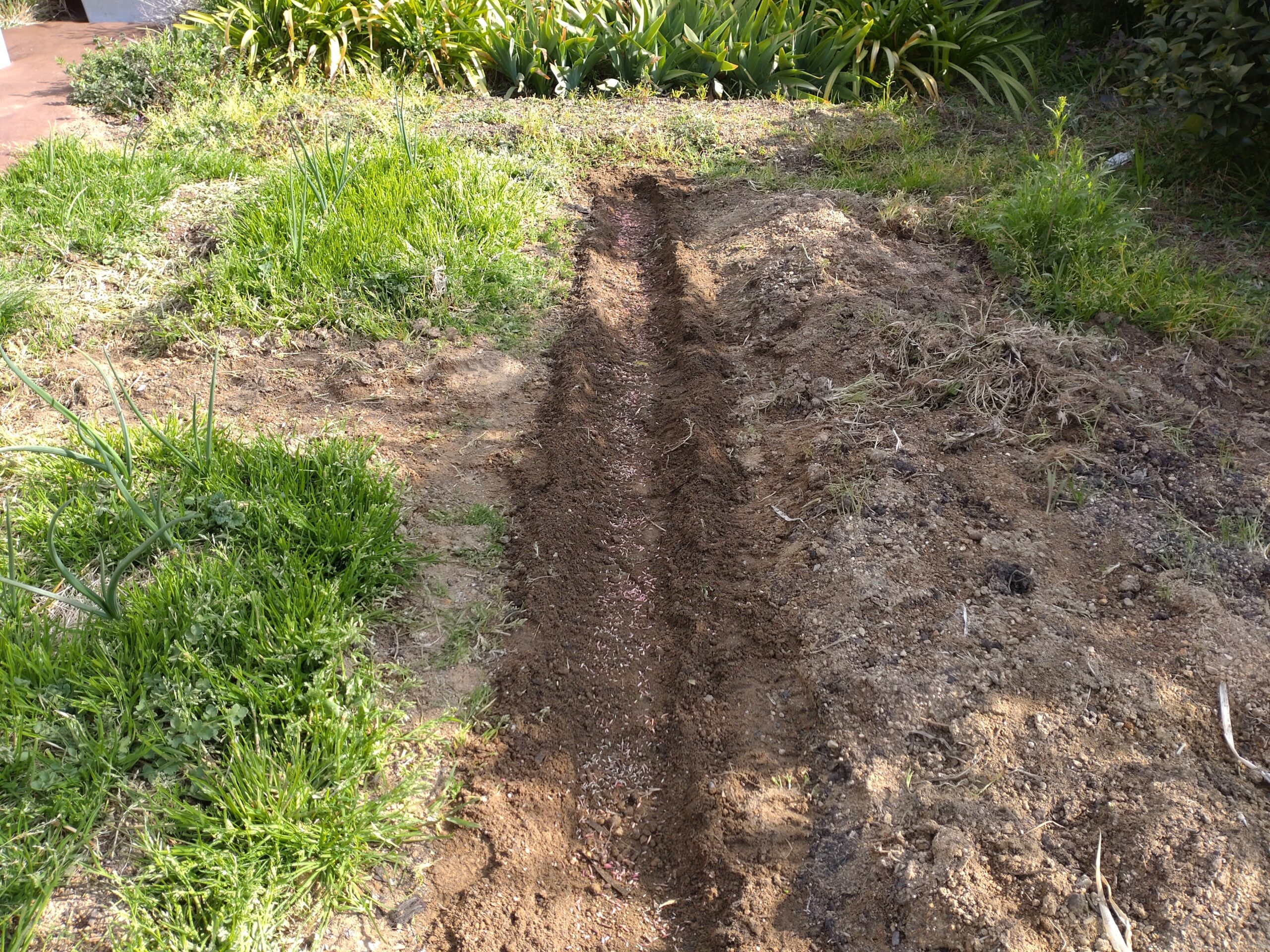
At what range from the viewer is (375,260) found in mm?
4051

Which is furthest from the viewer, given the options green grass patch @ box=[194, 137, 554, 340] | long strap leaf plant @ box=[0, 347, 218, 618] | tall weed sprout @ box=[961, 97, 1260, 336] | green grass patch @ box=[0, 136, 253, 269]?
green grass patch @ box=[0, 136, 253, 269]

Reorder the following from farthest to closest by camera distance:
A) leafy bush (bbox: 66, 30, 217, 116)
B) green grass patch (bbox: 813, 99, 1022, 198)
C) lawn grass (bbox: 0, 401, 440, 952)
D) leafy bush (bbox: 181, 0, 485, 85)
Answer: leafy bush (bbox: 181, 0, 485, 85)
leafy bush (bbox: 66, 30, 217, 116)
green grass patch (bbox: 813, 99, 1022, 198)
lawn grass (bbox: 0, 401, 440, 952)

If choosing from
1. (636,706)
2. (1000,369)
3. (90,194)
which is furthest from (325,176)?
(1000,369)

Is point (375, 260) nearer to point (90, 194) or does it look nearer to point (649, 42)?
point (90, 194)

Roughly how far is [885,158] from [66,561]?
482cm

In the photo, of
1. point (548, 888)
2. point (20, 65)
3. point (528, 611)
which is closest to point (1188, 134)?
point (528, 611)

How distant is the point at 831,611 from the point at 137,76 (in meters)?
6.27

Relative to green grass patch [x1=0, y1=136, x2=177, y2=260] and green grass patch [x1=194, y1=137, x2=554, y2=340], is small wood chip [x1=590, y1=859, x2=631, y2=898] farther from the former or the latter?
green grass patch [x1=0, y1=136, x2=177, y2=260]

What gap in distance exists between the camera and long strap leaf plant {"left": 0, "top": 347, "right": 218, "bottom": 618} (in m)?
2.15

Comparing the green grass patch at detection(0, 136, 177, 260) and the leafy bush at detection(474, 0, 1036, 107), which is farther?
the leafy bush at detection(474, 0, 1036, 107)

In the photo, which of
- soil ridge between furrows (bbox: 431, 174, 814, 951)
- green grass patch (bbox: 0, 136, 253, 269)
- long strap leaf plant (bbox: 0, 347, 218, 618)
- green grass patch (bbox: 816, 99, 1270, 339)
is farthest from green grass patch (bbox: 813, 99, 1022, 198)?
long strap leaf plant (bbox: 0, 347, 218, 618)

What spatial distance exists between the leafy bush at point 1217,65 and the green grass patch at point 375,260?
3529 millimetres

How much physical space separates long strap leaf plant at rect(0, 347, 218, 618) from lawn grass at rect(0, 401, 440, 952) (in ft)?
0.17

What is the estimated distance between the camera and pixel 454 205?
4605 mm
